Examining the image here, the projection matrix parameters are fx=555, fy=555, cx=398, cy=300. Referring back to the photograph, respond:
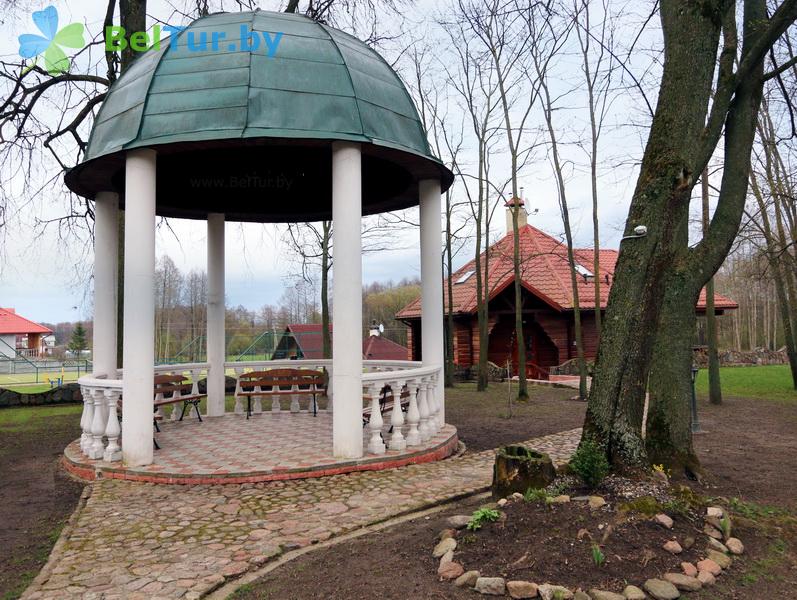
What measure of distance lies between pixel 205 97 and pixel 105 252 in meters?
3.09

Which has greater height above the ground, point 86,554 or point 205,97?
point 205,97

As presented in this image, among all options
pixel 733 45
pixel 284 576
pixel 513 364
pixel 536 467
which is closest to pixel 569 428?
pixel 536 467

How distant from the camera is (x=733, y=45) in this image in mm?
6301

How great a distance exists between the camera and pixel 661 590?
3.31 metres

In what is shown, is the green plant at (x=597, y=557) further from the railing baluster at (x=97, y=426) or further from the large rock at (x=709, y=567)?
the railing baluster at (x=97, y=426)

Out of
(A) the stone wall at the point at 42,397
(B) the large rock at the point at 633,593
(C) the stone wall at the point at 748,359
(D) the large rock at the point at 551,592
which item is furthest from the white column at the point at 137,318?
(C) the stone wall at the point at 748,359

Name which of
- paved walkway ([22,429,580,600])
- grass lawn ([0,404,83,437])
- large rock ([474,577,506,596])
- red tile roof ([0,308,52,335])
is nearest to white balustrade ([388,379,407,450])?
paved walkway ([22,429,580,600])

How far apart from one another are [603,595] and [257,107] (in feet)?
19.6

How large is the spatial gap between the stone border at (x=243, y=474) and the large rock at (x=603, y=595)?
382cm

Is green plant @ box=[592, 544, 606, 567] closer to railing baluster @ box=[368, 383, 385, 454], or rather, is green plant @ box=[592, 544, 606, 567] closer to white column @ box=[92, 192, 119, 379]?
railing baluster @ box=[368, 383, 385, 454]

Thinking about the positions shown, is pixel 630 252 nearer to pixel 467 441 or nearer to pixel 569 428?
pixel 467 441

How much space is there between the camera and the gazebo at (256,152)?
6.64 m

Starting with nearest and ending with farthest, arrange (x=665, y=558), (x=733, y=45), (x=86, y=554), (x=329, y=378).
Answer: (x=665, y=558) → (x=86, y=554) → (x=733, y=45) → (x=329, y=378)

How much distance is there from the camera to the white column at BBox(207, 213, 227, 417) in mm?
10539
